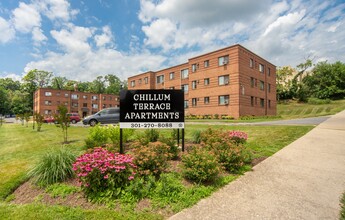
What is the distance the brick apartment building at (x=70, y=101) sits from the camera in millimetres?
55469

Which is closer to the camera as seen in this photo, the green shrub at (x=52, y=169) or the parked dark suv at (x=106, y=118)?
the green shrub at (x=52, y=169)

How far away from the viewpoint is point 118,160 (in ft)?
12.9

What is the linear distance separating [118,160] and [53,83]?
102304 millimetres

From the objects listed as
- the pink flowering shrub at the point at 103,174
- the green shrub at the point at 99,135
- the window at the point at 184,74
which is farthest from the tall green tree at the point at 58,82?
the pink flowering shrub at the point at 103,174

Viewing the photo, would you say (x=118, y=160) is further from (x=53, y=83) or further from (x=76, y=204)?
(x=53, y=83)

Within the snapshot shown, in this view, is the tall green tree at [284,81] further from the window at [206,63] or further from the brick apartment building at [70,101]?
the brick apartment building at [70,101]

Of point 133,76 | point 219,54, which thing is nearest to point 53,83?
point 133,76

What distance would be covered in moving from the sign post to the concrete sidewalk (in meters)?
2.88

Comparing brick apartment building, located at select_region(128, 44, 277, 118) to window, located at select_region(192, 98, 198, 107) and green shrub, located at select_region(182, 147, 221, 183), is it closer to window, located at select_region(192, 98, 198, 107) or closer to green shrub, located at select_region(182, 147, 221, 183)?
window, located at select_region(192, 98, 198, 107)

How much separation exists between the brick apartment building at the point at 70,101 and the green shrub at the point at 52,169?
176 feet

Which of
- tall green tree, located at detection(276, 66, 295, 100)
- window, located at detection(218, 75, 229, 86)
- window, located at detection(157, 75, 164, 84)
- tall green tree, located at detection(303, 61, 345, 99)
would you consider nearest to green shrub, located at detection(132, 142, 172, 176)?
window, located at detection(218, 75, 229, 86)

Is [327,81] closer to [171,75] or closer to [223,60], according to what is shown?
[223,60]

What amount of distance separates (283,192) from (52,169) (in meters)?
5.11

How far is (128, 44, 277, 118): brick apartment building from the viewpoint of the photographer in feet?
83.2
